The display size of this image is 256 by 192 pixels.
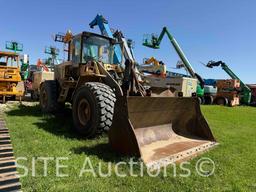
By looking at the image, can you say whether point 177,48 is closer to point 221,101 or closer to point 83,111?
point 221,101

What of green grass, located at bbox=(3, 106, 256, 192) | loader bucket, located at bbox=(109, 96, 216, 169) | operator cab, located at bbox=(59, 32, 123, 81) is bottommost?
green grass, located at bbox=(3, 106, 256, 192)

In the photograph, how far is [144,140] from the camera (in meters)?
5.14

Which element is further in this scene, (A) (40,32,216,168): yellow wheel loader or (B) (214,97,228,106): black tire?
(B) (214,97,228,106): black tire

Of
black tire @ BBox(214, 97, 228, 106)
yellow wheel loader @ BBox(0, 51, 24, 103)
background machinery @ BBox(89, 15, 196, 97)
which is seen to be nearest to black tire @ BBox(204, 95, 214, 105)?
black tire @ BBox(214, 97, 228, 106)

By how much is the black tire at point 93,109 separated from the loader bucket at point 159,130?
654 mm

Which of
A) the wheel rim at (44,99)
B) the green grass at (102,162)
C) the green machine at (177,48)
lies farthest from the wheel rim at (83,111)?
the green machine at (177,48)

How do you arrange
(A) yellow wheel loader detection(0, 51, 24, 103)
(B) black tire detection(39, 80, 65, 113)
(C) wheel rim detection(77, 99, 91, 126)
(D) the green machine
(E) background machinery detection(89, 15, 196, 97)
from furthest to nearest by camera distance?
1. (D) the green machine
2. (E) background machinery detection(89, 15, 196, 97)
3. (A) yellow wheel loader detection(0, 51, 24, 103)
4. (B) black tire detection(39, 80, 65, 113)
5. (C) wheel rim detection(77, 99, 91, 126)

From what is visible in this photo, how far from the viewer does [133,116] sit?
4984 millimetres

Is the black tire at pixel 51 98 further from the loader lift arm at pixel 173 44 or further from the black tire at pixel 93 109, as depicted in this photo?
the loader lift arm at pixel 173 44

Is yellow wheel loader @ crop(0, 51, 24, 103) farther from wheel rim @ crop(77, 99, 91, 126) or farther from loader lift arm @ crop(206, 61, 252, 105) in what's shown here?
loader lift arm @ crop(206, 61, 252, 105)

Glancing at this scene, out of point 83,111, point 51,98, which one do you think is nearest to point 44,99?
point 51,98

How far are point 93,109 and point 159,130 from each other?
4.61ft

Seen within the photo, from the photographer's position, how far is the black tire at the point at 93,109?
539cm

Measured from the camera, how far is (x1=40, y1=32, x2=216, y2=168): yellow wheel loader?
14.6 feet
